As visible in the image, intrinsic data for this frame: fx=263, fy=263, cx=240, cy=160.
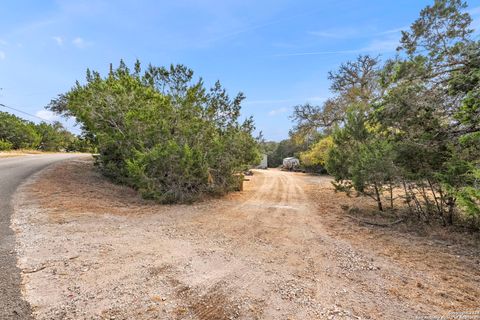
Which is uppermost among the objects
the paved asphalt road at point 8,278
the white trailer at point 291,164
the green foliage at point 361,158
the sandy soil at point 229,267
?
the green foliage at point 361,158

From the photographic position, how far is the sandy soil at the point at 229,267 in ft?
8.34

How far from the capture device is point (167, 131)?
8.32m

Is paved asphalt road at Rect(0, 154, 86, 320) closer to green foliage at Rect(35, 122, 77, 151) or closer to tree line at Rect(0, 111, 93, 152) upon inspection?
tree line at Rect(0, 111, 93, 152)

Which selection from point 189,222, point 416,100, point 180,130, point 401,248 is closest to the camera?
point 401,248

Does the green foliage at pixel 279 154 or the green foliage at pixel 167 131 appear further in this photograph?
the green foliage at pixel 279 154

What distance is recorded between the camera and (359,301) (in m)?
2.73

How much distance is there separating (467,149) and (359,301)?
4005 mm

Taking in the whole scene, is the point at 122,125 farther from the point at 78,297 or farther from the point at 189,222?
the point at 78,297

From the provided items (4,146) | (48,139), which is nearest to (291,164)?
(4,146)

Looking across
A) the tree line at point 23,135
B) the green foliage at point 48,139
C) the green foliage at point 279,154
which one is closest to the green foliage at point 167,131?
the tree line at point 23,135

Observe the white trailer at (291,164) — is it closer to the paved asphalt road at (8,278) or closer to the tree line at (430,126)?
the tree line at (430,126)

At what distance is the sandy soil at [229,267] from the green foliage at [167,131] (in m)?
1.68

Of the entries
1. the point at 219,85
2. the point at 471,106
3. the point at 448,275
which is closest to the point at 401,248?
the point at 448,275

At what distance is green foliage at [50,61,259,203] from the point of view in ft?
25.4
